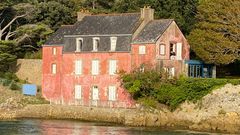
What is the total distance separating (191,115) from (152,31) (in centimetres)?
1043

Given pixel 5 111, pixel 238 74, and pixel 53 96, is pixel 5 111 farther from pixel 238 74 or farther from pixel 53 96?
pixel 238 74

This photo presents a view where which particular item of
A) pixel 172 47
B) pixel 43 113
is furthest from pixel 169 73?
pixel 43 113

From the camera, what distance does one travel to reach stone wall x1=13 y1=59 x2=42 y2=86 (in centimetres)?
7231

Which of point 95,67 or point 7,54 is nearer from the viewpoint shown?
point 95,67

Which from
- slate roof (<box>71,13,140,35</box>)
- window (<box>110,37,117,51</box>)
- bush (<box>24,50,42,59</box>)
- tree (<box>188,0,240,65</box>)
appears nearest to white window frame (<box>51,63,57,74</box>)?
slate roof (<box>71,13,140,35</box>)

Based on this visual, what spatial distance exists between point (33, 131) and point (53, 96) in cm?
1767

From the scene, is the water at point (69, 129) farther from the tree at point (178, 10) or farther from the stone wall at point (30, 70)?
the tree at point (178, 10)

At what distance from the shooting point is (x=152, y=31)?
202ft

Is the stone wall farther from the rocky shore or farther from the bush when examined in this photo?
the rocky shore

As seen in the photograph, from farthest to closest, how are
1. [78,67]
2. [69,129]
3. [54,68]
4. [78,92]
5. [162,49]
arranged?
[54,68], [78,67], [78,92], [162,49], [69,129]

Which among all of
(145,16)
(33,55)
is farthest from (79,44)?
(33,55)

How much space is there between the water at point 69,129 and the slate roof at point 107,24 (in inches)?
442

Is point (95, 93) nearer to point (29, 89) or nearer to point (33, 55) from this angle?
point (29, 89)

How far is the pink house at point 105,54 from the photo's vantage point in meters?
61.2
